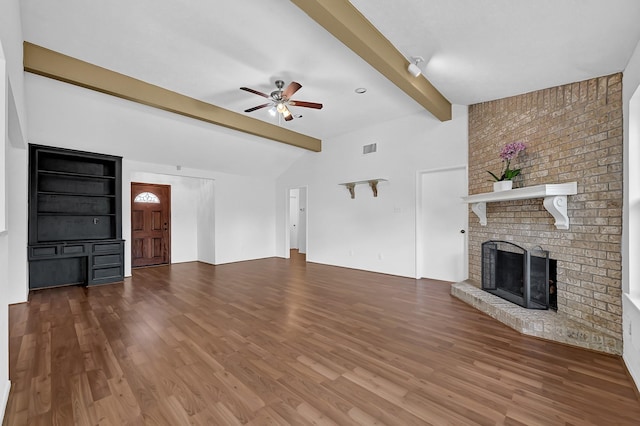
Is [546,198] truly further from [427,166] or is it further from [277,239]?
[277,239]

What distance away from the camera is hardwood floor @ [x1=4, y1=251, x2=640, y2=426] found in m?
1.78

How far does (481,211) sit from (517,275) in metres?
1.03

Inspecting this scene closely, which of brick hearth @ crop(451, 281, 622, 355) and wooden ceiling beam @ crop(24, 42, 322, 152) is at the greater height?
wooden ceiling beam @ crop(24, 42, 322, 152)

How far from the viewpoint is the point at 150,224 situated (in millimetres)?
7090

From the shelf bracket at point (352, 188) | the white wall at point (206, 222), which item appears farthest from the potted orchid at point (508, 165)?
the white wall at point (206, 222)

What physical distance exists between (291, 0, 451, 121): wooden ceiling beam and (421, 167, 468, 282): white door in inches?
73.9

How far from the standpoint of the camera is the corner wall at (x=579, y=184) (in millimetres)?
2676

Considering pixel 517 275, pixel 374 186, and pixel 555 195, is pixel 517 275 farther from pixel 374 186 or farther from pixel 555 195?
pixel 374 186

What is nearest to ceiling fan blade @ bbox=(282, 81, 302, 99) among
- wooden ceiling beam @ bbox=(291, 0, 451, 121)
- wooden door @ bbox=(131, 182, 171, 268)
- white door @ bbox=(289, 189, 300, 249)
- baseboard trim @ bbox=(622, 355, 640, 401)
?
wooden ceiling beam @ bbox=(291, 0, 451, 121)

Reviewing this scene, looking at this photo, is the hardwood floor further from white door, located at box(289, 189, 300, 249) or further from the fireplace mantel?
white door, located at box(289, 189, 300, 249)

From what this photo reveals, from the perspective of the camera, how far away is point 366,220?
20.3 feet

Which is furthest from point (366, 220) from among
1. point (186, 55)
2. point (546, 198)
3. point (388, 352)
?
point (186, 55)

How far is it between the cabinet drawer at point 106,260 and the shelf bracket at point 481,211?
6201mm

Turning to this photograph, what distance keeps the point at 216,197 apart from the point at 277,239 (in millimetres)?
2185
